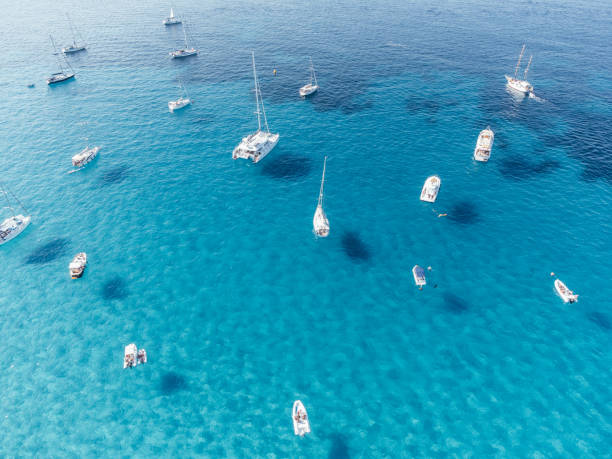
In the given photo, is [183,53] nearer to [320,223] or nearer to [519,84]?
[320,223]

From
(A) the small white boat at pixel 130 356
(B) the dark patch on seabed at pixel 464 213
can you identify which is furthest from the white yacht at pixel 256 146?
(A) the small white boat at pixel 130 356

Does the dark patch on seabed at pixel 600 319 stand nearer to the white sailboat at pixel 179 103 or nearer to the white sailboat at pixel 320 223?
the white sailboat at pixel 320 223

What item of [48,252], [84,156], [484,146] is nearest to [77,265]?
[48,252]

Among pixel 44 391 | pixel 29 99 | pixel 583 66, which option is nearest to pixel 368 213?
pixel 44 391

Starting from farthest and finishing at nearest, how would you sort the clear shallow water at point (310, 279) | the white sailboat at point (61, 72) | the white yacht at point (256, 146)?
the white sailboat at point (61, 72) → the white yacht at point (256, 146) → the clear shallow water at point (310, 279)

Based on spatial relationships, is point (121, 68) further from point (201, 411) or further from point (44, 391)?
point (201, 411)
